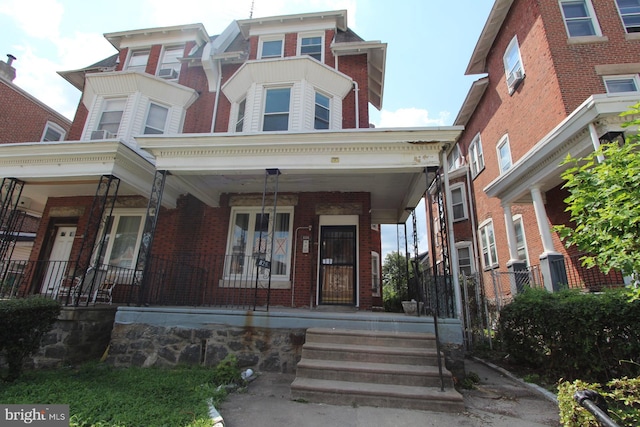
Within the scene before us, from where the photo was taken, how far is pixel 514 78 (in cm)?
1130

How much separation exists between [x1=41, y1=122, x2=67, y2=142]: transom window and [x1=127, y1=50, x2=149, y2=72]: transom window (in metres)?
6.29

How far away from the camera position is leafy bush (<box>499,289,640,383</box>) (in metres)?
4.00

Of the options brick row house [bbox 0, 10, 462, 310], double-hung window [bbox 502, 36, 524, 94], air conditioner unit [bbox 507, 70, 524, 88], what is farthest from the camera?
double-hung window [bbox 502, 36, 524, 94]

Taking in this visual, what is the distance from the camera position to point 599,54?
368 inches

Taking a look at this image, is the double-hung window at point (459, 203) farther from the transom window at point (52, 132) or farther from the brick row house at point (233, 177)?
the transom window at point (52, 132)

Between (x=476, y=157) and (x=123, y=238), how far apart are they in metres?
15.0

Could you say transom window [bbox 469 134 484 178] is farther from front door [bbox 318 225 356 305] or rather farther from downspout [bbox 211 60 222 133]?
downspout [bbox 211 60 222 133]

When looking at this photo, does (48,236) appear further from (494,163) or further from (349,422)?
(494,163)

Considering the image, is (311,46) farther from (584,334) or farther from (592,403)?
(592,403)

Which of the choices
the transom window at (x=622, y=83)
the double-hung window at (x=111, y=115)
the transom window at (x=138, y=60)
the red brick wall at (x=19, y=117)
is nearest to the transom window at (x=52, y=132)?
the red brick wall at (x=19, y=117)

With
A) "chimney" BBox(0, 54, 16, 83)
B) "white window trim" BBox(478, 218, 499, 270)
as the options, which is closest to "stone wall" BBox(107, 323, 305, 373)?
"white window trim" BBox(478, 218, 499, 270)

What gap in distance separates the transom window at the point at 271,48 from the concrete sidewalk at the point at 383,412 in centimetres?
1067

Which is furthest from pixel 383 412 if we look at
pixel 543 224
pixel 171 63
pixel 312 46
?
pixel 171 63

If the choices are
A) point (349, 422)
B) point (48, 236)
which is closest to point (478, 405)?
point (349, 422)
